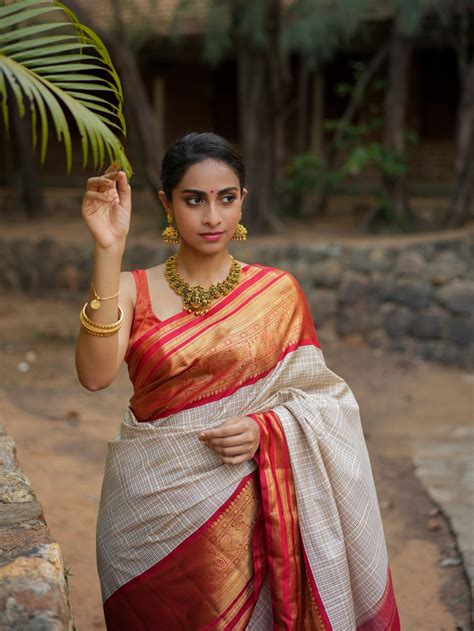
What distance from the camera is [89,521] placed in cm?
462

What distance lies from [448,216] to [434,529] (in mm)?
5778

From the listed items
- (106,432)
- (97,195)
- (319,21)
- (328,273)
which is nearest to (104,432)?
(106,432)

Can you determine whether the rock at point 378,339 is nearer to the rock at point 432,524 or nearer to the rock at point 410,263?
the rock at point 410,263

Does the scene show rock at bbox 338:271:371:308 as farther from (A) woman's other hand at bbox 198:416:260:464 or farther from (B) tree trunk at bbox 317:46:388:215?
(A) woman's other hand at bbox 198:416:260:464

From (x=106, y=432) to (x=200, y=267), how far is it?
387 centimetres

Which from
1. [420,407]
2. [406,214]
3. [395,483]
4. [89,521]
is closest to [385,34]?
[406,214]

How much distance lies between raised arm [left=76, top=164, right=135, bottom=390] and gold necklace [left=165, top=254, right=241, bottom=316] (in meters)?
0.22

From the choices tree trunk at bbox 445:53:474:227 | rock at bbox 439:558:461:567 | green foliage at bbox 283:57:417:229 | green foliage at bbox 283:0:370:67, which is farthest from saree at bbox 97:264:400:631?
tree trunk at bbox 445:53:474:227

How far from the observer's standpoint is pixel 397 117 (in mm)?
10125

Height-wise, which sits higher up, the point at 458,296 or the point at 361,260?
the point at 361,260

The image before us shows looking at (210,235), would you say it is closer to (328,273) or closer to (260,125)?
(328,273)

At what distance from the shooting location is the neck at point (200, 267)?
252 cm

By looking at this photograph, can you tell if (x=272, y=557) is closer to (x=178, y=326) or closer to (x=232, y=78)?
(x=178, y=326)

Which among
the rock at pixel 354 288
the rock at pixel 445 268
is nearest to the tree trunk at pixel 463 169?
the rock at pixel 445 268
